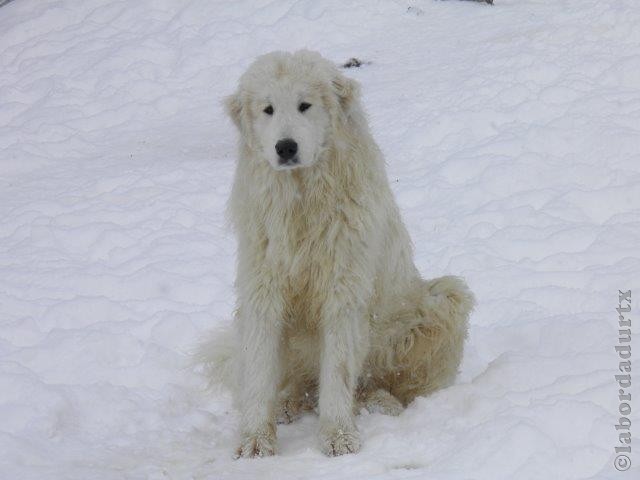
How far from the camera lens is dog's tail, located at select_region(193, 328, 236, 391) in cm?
497

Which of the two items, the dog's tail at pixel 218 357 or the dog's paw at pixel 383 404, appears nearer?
the dog's paw at pixel 383 404

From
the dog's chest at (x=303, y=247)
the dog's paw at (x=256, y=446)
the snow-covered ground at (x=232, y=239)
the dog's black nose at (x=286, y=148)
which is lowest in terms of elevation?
the snow-covered ground at (x=232, y=239)

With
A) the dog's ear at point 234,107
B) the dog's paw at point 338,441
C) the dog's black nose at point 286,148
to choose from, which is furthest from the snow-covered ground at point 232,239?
the dog's black nose at point 286,148

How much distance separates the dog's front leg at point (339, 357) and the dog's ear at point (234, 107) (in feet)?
3.38

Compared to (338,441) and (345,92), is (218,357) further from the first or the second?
(345,92)

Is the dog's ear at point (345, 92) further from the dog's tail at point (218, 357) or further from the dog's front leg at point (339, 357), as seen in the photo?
the dog's tail at point (218, 357)

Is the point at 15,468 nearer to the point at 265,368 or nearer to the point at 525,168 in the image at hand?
the point at 265,368

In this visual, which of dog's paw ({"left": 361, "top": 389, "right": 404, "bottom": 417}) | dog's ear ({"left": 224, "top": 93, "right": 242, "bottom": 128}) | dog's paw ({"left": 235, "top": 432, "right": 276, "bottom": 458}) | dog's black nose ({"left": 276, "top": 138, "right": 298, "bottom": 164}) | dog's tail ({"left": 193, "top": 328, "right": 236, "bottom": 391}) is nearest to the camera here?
dog's black nose ({"left": 276, "top": 138, "right": 298, "bottom": 164})

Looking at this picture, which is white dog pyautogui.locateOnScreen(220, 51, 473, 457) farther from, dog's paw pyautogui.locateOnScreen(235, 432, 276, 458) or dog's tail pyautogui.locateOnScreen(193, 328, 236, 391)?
dog's tail pyautogui.locateOnScreen(193, 328, 236, 391)

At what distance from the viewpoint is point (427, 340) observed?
15.8 feet

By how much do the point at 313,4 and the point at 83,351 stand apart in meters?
8.14

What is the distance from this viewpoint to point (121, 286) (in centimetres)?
648

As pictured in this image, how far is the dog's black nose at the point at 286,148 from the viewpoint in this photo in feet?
13.5

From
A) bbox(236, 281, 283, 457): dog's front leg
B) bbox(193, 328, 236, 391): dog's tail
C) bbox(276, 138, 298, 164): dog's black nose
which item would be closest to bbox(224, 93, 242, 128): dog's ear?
bbox(276, 138, 298, 164): dog's black nose
